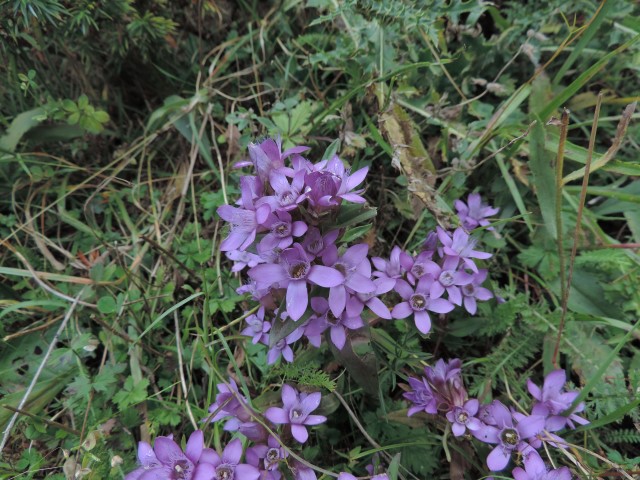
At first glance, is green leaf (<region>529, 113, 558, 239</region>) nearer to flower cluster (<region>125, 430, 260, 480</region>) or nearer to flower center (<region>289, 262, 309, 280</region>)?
flower center (<region>289, 262, 309, 280</region>)

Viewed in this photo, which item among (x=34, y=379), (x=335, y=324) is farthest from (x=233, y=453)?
(x=34, y=379)

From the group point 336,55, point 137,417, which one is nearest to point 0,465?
point 137,417

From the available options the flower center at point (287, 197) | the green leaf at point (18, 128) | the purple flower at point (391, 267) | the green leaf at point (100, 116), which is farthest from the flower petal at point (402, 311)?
the green leaf at point (18, 128)

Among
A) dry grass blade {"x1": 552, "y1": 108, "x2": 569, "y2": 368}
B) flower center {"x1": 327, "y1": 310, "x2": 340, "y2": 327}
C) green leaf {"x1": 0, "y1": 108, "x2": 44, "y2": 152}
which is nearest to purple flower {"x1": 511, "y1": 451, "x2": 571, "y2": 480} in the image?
dry grass blade {"x1": 552, "y1": 108, "x2": 569, "y2": 368}

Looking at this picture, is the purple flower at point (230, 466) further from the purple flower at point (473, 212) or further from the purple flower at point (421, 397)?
the purple flower at point (473, 212)

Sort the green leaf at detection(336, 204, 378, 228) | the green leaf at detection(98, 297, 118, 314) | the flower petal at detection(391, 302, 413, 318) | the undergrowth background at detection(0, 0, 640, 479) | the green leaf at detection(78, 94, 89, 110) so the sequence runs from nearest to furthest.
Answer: the green leaf at detection(336, 204, 378, 228), the flower petal at detection(391, 302, 413, 318), the undergrowth background at detection(0, 0, 640, 479), the green leaf at detection(98, 297, 118, 314), the green leaf at detection(78, 94, 89, 110)

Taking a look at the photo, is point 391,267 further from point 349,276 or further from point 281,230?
point 281,230

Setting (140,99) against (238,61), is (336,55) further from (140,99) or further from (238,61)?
(140,99)
